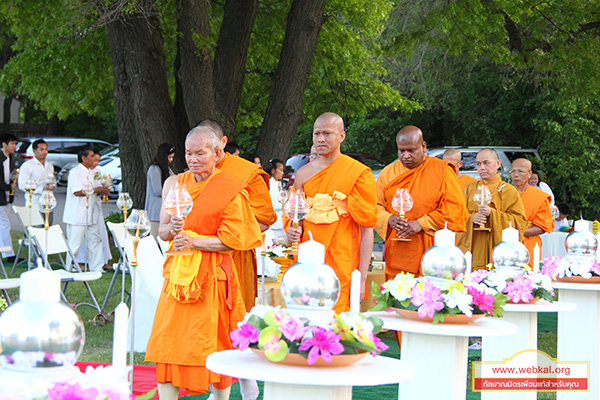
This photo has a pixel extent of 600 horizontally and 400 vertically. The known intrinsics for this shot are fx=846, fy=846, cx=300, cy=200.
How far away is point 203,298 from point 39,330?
9.58 feet

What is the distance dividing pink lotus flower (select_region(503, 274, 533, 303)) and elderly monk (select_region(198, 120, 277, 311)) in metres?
1.94

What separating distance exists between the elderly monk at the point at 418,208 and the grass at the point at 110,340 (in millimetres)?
1002

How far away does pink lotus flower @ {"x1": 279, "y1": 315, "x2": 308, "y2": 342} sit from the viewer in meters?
2.83

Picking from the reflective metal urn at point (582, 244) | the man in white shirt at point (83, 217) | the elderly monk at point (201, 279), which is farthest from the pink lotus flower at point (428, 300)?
the man in white shirt at point (83, 217)

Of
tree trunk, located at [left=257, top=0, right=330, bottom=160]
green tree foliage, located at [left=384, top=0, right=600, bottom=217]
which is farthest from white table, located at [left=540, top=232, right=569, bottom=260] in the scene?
tree trunk, located at [left=257, top=0, right=330, bottom=160]

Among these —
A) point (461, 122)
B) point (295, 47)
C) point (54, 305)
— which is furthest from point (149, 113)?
point (461, 122)

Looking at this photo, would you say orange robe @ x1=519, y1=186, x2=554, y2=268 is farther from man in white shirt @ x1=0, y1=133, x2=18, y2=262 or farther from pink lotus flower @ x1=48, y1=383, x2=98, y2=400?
pink lotus flower @ x1=48, y1=383, x2=98, y2=400

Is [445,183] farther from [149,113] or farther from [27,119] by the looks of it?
[27,119]

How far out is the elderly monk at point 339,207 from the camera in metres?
5.96

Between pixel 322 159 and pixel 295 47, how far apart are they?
5.76 m

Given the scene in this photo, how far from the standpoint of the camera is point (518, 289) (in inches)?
189

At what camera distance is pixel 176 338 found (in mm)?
4953

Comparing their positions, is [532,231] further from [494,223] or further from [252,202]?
[252,202]

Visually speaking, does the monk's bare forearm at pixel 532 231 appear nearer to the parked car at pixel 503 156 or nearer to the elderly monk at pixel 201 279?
the elderly monk at pixel 201 279
